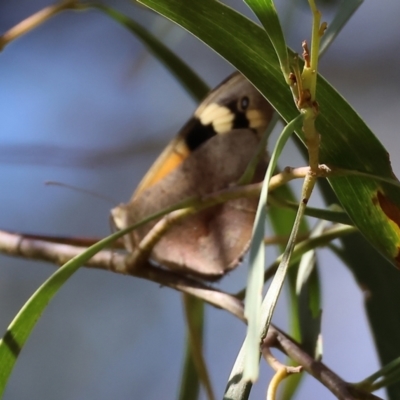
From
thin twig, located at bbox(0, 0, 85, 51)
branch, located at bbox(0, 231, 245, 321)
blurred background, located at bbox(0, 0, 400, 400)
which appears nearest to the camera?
branch, located at bbox(0, 231, 245, 321)

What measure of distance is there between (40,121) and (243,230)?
0.77 metres

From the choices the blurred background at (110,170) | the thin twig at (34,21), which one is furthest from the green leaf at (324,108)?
the blurred background at (110,170)

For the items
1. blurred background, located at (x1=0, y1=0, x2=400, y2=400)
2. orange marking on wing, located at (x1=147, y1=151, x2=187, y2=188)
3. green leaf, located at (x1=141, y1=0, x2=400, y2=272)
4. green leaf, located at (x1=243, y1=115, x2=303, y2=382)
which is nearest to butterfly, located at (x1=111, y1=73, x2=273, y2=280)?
orange marking on wing, located at (x1=147, y1=151, x2=187, y2=188)

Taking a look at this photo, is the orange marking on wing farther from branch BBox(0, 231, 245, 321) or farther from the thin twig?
the thin twig

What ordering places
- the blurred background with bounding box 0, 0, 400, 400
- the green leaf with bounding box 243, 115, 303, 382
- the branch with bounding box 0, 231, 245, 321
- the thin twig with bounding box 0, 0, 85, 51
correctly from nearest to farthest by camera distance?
the green leaf with bounding box 243, 115, 303, 382 → the branch with bounding box 0, 231, 245, 321 → the thin twig with bounding box 0, 0, 85, 51 → the blurred background with bounding box 0, 0, 400, 400

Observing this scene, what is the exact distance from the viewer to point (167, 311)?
3.30 feet

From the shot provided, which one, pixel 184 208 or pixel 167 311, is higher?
pixel 184 208

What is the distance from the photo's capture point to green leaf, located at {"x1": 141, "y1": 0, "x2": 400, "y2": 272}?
0.99ft

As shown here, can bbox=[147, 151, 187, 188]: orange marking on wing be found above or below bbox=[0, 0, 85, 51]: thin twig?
below

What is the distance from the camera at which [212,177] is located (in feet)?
1.48

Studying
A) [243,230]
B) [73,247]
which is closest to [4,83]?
[73,247]

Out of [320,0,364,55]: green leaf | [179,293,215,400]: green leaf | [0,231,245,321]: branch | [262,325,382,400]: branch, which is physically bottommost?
[179,293,215,400]: green leaf

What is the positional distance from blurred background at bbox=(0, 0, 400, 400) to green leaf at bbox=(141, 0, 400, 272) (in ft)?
1.94

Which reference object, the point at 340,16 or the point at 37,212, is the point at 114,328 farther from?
the point at 340,16
